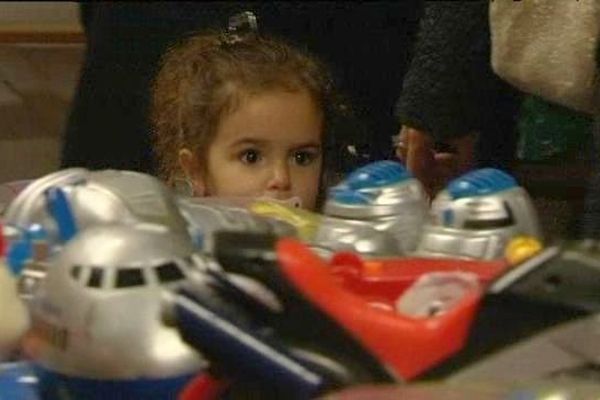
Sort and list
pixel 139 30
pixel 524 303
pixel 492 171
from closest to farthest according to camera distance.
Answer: pixel 524 303 < pixel 492 171 < pixel 139 30

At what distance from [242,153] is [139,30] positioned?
11.3 inches

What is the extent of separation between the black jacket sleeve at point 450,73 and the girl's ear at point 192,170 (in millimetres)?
152

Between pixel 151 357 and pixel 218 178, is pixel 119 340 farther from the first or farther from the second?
pixel 218 178

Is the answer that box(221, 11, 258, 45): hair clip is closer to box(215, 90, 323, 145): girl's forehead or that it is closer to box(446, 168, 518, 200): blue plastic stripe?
box(215, 90, 323, 145): girl's forehead

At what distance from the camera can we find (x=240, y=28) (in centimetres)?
99

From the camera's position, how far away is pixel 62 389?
43cm

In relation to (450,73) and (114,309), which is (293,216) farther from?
(450,73)

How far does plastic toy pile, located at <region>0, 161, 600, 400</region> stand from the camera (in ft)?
1.26

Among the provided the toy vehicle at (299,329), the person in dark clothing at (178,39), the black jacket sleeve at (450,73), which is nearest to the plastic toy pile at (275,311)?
the toy vehicle at (299,329)

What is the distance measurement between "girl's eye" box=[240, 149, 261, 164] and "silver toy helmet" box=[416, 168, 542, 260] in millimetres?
314

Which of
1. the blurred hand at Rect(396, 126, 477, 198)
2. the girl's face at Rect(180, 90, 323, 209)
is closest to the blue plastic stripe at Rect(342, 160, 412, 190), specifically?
the girl's face at Rect(180, 90, 323, 209)

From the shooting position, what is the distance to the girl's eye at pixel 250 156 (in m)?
0.81

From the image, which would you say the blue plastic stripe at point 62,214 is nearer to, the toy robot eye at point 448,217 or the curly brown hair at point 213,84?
the toy robot eye at point 448,217

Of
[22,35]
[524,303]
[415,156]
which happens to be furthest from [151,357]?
[22,35]
